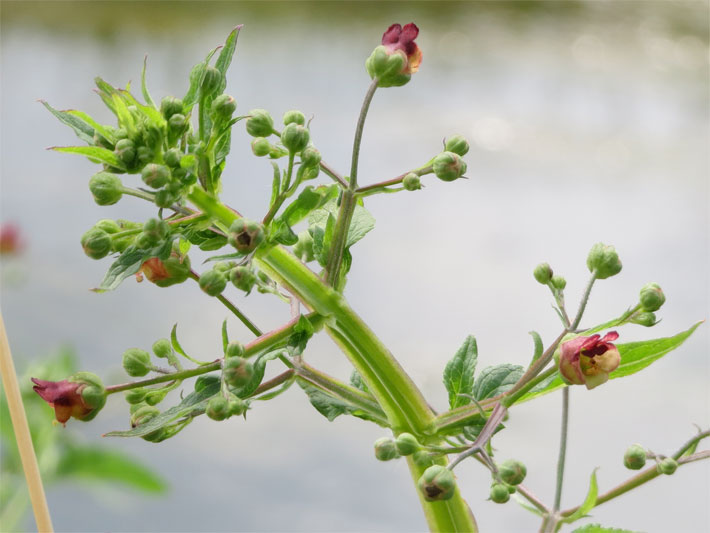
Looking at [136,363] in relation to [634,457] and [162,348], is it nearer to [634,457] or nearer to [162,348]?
[162,348]

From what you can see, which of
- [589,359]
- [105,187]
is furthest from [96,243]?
[589,359]

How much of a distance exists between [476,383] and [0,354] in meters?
0.13

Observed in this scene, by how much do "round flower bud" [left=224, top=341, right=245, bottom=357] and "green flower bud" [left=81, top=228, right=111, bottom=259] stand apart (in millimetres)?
39

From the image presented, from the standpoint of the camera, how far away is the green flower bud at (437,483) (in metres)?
0.19

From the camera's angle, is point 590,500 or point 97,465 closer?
point 590,500

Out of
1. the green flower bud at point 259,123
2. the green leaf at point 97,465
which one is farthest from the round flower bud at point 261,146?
the green leaf at point 97,465

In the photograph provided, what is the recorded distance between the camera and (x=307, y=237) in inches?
9.7

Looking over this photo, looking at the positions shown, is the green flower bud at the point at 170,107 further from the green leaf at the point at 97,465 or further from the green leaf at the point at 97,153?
the green leaf at the point at 97,465

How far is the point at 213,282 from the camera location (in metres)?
0.19

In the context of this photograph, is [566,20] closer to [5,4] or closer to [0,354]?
[5,4]

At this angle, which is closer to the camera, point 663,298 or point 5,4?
point 663,298

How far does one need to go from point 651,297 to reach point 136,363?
5.3 inches

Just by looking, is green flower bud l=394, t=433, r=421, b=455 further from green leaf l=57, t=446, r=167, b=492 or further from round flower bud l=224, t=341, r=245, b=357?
green leaf l=57, t=446, r=167, b=492

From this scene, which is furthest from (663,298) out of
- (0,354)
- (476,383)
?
(0,354)
